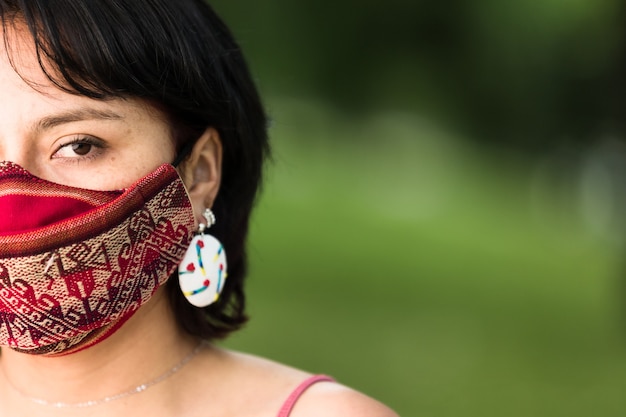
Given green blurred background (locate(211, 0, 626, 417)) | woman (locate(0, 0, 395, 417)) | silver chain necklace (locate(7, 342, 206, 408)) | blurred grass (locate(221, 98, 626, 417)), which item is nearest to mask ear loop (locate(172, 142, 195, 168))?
woman (locate(0, 0, 395, 417))

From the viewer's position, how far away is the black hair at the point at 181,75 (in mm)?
2324

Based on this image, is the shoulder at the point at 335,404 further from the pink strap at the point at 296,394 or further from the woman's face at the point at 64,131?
the woman's face at the point at 64,131

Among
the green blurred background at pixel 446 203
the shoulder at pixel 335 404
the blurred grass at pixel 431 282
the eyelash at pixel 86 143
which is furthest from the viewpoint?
the green blurred background at pixel 446 203

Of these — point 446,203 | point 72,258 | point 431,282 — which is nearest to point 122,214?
point 72,258

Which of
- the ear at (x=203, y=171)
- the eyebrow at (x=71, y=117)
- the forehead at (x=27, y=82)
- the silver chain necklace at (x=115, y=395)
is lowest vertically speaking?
the silver chain necklace at (x=115, y=395)

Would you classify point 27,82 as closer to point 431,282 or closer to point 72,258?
point 72,258

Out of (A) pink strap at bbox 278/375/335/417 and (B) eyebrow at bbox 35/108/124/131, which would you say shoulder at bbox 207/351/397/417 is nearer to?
(A) pink strap at bbox 278/375/335/417

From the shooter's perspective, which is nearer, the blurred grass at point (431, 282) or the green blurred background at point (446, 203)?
the blurred grass at point (431, 282)

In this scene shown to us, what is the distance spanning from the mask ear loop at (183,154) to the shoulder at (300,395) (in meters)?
0.56

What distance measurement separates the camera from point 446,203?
10.6 metres

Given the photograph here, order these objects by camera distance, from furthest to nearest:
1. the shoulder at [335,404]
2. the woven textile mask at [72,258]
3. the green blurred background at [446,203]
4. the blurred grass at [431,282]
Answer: the green blurred background at [446,203] → the blurred grass at [431,282] → the shoulder at [335,404] → the woven textile mask at [72,258]

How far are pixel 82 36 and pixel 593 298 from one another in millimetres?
5844

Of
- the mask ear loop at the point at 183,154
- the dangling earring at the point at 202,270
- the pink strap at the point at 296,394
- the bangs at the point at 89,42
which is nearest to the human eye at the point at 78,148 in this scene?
the bangs at the point at 89,42

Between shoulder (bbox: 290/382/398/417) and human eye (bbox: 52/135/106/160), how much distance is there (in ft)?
2.62
